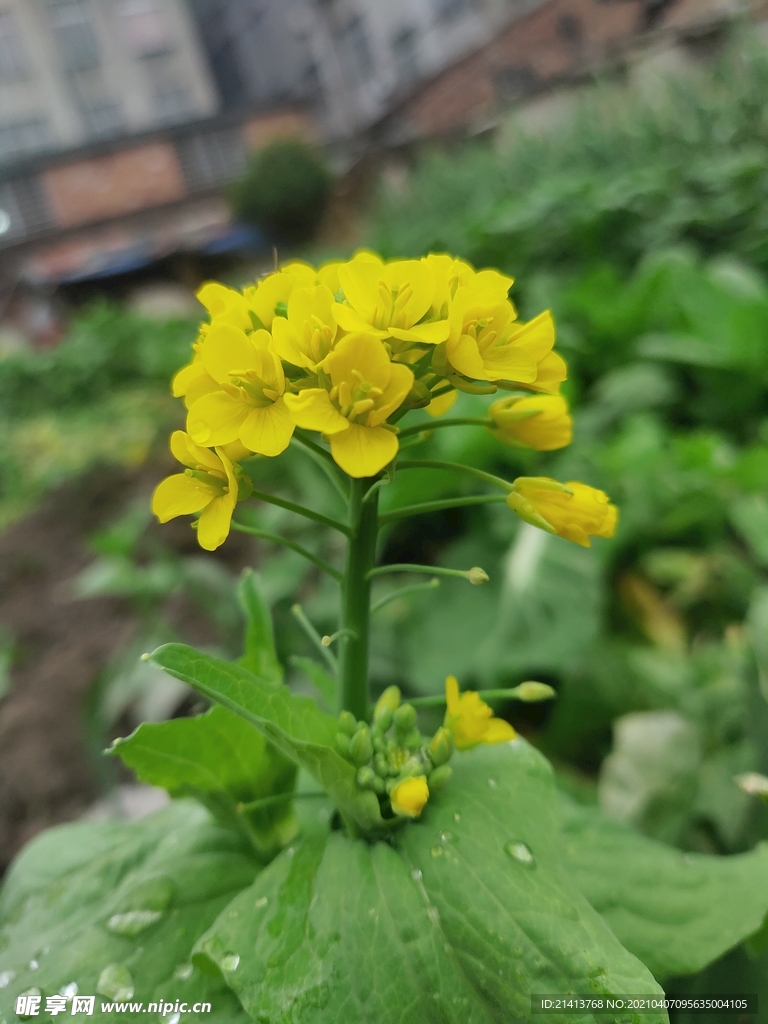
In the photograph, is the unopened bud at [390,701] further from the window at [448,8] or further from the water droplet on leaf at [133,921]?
the window at [448,8]

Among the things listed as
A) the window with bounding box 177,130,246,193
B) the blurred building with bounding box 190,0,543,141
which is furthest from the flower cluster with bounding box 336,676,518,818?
the window with bounding box 177,130,246,193

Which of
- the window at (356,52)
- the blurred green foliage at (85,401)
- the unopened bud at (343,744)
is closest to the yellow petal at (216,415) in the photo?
the unopened bud at (343,744)

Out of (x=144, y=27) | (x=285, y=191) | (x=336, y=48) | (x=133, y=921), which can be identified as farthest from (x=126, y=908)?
(x=336, y=48)

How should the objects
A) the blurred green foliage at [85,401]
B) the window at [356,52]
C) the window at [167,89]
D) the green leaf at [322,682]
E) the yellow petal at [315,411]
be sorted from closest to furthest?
the yellow petal at [315,411] < the green leaf at [322,682] < the blurred green foliage at [85,401] < the window at [167,89] < the window at [356,52]

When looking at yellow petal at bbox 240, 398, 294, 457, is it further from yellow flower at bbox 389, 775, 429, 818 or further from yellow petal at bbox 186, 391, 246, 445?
yellow flower at bbox 389, 775, 429, 818

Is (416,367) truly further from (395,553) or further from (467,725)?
(395,553)
